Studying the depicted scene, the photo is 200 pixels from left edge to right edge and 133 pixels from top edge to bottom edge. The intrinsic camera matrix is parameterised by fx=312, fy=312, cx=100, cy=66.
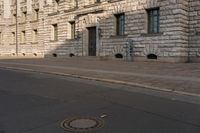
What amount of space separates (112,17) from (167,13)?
6.52 meters

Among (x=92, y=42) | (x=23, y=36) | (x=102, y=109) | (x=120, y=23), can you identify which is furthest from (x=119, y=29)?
(x=23, y=36)

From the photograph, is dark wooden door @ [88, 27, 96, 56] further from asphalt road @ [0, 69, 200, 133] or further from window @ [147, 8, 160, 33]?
asphalt road @ [0, 69, 200, 133]

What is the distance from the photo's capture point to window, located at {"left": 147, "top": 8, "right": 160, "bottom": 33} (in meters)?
26.0

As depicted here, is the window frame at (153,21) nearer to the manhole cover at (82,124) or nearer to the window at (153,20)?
the window at (153,20)

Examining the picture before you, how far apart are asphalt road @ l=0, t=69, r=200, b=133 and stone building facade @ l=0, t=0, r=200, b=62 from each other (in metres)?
14.2

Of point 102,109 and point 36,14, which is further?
point 36,14

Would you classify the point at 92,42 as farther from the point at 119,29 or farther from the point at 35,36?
the point at 35,36

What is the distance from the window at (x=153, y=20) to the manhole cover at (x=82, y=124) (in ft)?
65.6

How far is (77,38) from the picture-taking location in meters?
34.3

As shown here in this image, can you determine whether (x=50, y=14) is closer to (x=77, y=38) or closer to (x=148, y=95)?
(x=77, y=38)

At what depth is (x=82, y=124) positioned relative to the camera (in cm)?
672

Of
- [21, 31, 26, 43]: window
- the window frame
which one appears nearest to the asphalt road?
the window frame

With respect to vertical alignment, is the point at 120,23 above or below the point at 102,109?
above

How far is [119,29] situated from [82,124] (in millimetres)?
23502
